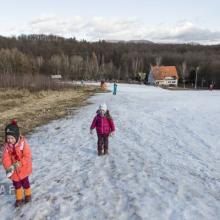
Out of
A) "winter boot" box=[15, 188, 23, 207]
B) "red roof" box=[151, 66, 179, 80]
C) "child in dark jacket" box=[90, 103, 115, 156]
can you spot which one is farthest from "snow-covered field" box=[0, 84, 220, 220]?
"red roof" box=[151, 66, 179, 80]

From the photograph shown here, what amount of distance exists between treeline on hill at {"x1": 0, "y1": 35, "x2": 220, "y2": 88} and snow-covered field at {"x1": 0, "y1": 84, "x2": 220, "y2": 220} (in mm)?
72719

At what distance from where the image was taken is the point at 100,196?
7.76 metres

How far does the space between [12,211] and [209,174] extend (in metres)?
4.98

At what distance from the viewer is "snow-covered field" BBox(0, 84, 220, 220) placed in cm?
704

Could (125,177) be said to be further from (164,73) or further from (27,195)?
(164,73)

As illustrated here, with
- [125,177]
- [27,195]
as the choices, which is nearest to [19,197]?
[27,195]

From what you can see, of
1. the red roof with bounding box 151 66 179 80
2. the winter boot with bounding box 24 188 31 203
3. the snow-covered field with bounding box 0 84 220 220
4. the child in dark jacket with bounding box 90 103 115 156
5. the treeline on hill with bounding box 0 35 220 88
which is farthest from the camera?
the red roof with bounding box 151 66 179 80

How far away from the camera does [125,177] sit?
909cm

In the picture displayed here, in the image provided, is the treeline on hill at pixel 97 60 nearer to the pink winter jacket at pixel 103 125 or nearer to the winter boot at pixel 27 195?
the pink winter jacket at pixel 103 125

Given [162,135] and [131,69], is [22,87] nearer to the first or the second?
[162,135]

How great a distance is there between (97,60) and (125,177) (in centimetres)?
15779

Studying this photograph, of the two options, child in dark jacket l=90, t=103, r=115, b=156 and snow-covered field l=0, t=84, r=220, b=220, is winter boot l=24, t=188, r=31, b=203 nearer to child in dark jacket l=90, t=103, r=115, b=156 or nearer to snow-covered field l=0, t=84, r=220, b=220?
snow-covered field l=0, t=84, r=220, b=220

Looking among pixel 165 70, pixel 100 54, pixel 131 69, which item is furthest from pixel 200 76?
pixel 100 54

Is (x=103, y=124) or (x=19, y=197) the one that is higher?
(x=103, y=124)
